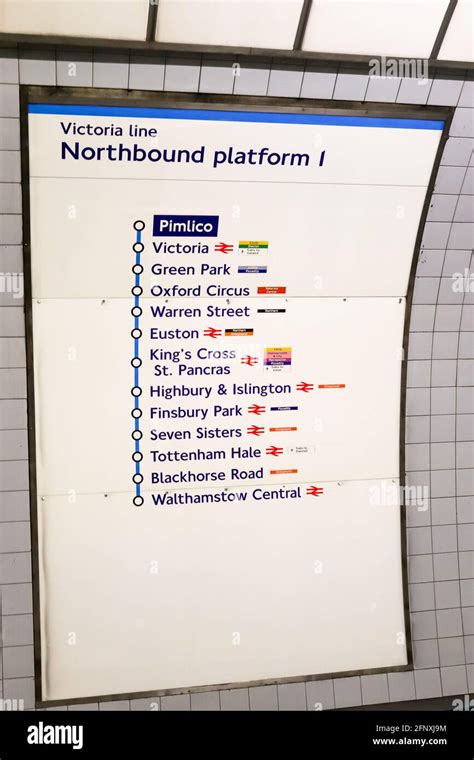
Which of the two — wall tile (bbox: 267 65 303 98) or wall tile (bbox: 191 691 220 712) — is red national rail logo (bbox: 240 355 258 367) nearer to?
wall tile (bbox: 267 65 303 98)

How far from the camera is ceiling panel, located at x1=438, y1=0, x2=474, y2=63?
9.54 ft

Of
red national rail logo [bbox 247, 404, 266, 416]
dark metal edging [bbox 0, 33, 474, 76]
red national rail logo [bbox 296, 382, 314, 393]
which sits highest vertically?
dark metal edging [bbox 0, 33, 474, 76]

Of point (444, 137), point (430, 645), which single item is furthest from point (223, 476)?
point (444, 137)

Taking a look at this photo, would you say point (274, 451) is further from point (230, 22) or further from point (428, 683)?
point (230, 22)

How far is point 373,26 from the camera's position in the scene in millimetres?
→ 2914

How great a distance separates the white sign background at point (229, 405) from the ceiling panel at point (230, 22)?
304 millimetres

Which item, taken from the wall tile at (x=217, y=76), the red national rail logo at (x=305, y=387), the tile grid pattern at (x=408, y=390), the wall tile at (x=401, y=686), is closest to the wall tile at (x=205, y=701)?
the tile grid pattern at (x=408, y=390)

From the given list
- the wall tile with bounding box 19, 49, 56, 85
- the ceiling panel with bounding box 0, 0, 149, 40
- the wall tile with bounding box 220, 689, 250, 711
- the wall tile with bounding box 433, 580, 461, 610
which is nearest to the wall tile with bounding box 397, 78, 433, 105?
the ceiling panel with bounding box 0, 0, 149, 40

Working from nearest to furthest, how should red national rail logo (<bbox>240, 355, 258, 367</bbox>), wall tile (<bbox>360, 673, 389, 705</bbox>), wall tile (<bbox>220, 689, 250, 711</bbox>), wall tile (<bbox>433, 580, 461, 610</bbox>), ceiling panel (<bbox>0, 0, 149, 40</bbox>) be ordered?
ceiling panel (<bbox>0, 0, 149, 40</bbox>) < red national rail logo (<bbox>240, 355, 258, 367</bbox>) < wall tile (<bbox>220, 689, 250, 711</bbox>) < wall tile (<bbox>360, 673, 389, 705</bbox>) < wall tile (<bbox>433, 580, 461, 610</bbox>)

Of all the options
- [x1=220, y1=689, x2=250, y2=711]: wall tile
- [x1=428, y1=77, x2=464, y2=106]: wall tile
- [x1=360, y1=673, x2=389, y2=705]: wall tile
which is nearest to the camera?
[x1=428, y1=77, x2=464, y2=106]: wall tile

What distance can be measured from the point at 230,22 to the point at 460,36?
105 cm

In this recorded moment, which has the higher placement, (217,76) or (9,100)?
(217,76)

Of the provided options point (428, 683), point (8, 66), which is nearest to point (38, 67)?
point (8, 66)

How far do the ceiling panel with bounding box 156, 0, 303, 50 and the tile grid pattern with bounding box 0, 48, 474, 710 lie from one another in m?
0.11
